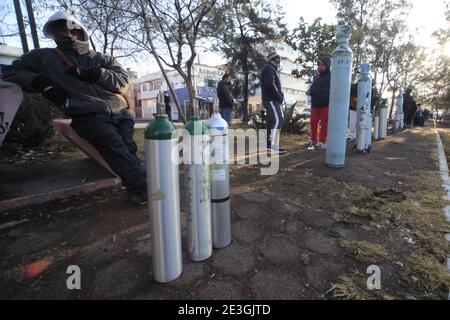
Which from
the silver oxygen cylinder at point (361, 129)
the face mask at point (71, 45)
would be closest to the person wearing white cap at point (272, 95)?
the silver oxygen cylinder at point (361, 129)

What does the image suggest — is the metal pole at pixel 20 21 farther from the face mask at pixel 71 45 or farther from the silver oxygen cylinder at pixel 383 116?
the silver oxygen cylinder at pixel 383 116

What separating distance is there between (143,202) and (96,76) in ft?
4.42

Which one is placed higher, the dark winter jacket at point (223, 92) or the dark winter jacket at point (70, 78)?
the dark winter jacket at point (223, 92)

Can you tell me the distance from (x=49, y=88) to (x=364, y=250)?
307 centimetres

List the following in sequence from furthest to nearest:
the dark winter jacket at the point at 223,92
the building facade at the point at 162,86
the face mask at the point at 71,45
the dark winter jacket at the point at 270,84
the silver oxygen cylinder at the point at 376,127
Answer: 1. the building facade at the point at 162,86
2. the dark winter jacket at the point at 223,92
3. the silver oxygen cylinder at the point at 376,127
4. the dark winter jacket at the point at 270,84
5. the face mask at the point at 71,45

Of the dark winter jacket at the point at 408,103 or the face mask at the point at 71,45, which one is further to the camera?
the dark winter jacket at the point at 408,103

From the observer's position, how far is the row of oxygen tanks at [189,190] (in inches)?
58.2

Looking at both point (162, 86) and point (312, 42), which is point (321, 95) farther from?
point (162, 86)

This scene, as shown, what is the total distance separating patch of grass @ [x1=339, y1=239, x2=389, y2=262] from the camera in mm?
1780

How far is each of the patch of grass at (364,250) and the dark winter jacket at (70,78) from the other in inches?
102

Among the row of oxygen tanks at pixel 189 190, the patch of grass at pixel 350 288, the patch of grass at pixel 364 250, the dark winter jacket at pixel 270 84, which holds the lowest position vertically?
the patch of grass at pixel 350 288
